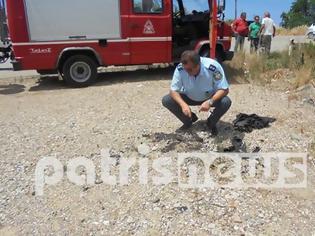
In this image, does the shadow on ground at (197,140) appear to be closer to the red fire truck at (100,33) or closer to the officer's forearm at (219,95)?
the officer's forearm at (219,95)

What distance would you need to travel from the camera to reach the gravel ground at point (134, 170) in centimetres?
390

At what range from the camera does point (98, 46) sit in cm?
956

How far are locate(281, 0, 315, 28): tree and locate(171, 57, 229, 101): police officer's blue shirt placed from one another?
70.5 metres

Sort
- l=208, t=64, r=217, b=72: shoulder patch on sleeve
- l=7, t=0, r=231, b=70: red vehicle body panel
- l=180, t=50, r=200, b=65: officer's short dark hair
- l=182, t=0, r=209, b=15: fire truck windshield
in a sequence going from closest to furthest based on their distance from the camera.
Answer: l=180, t=50, r=200, b=65: officer's short dark hair < l=208, t=64, r=217, b=72: shoulder patch on sleeve < l=7, t=0, r=231, b=70: red vehicle body panel < l=182, t=0, r=209, b=15: fire truck windshield

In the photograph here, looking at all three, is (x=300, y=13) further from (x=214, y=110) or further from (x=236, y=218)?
(x=236, y=218)

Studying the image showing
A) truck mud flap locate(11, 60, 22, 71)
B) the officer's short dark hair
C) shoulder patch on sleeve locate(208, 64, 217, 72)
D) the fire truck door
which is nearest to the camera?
the officer's short dark hair

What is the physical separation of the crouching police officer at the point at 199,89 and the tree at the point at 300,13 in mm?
70458

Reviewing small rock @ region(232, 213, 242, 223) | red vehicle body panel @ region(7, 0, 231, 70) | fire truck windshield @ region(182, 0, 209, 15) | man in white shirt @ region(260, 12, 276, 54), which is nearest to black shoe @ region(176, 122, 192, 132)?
small rock @ region(232, 213, 242, 223)

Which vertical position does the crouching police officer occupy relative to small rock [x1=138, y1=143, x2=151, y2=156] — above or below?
above

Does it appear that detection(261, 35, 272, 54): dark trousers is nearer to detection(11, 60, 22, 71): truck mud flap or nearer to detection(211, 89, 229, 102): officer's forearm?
detection(11, 60, 22, 71): truck mud flap

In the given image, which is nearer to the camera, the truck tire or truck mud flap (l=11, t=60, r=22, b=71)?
truck mud flap (l=11, t=60, r=22, b=71)

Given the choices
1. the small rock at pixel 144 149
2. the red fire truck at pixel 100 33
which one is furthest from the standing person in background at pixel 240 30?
the small rock at pixel 144 149

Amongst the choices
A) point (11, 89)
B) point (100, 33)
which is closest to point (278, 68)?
point (100, 33)

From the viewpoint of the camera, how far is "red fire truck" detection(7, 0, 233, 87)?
9094 millimetres
